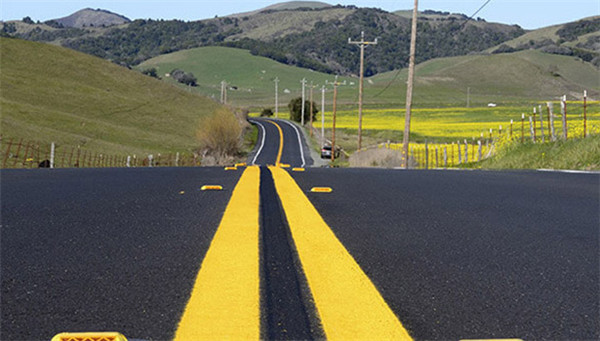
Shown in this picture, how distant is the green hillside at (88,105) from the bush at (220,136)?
3.34 metres

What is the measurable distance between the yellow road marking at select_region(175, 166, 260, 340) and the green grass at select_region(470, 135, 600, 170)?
13.3 meters

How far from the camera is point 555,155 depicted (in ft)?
57.1

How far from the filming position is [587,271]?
2.89 m

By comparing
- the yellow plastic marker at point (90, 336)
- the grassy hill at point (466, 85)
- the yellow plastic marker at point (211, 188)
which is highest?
the grassy hill at point (466, 85)

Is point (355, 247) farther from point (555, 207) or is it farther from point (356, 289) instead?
point (555, 207)

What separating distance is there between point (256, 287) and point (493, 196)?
3837mm

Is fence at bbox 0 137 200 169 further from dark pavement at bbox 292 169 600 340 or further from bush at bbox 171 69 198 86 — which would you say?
bush at bbox 171 69 198 86

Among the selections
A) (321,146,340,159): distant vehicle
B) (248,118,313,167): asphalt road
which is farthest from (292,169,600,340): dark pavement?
(321,146,340,159): distant vehicle

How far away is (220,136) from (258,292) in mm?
57758

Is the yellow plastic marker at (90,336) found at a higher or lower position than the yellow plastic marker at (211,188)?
lower

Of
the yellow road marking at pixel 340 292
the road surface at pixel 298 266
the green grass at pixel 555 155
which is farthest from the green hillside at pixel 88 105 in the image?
the yellow road marking at pixel 340 292

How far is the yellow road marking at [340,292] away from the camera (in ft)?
6.60

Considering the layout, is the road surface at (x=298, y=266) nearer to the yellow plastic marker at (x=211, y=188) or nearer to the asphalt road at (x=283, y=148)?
the yellow plastic marker at (x=211, y=188)

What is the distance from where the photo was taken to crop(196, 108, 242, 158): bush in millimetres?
59344
